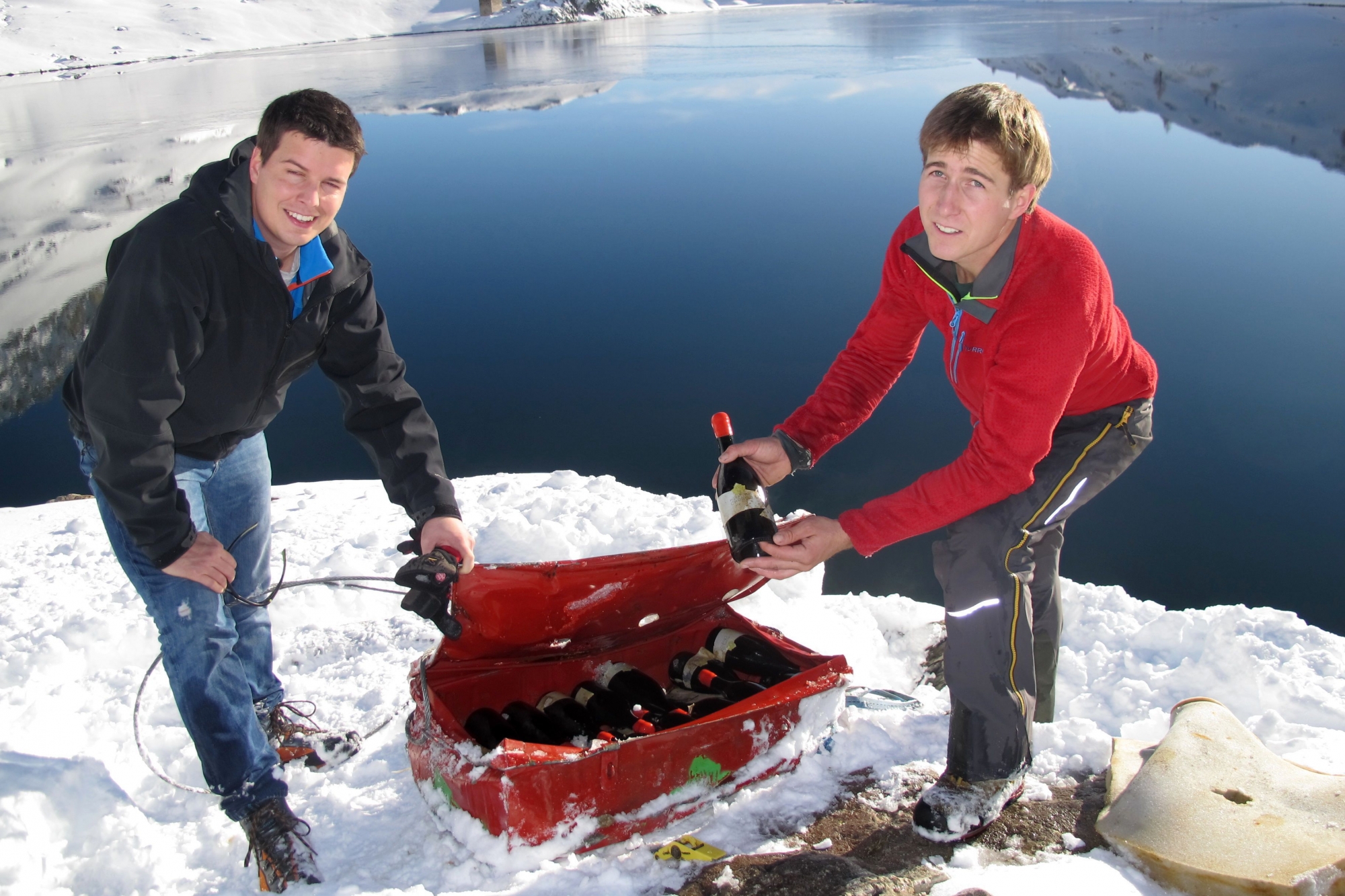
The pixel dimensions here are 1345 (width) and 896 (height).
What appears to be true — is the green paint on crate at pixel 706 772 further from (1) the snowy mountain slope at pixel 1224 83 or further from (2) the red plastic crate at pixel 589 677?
Result: (1) the snowy mountain slope at pixel 1224 83

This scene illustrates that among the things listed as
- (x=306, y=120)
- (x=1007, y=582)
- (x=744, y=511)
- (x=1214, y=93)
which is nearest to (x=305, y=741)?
(x=744, y=511)

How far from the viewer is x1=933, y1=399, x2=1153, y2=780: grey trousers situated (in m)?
2.07

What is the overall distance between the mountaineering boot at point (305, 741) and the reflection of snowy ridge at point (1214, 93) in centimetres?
1363

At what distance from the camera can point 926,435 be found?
684cm

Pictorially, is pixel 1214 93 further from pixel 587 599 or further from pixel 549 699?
pixel 549 699

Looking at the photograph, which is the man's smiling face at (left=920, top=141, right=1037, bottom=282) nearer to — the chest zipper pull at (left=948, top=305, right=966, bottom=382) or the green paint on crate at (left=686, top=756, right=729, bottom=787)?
the chest zipper pull at (left=948, top=305, right=966, bottom=382)

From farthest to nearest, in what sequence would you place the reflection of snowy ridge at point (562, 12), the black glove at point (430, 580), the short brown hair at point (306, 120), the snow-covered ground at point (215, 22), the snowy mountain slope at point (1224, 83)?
the reflection of snowy ridge at point (562, 12) → the snow-covered ground at point (215, 22) → the snowy mountain slope at point (1224, 83) → the black glove at point (430, 580) → the short brown hair at point (306, 120)

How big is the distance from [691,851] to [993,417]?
1.28m

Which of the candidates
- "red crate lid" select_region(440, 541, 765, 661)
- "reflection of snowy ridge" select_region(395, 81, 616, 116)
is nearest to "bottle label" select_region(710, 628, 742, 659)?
"red crate lid" select_region(440, 541, 765, 661)

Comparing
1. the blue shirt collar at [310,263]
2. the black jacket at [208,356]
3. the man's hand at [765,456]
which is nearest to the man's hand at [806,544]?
the man's hand at [765,456]

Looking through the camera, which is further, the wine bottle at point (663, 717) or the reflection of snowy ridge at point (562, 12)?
the reflection of snowy ridge at point (562, 12)

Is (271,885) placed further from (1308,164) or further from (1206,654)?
(1308,164)

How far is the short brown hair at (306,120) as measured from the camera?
1888 millimetres

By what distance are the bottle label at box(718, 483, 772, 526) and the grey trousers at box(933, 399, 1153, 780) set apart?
1.77 ft
